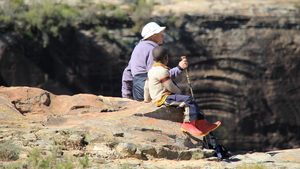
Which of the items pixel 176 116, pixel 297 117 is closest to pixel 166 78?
pixel 176 116

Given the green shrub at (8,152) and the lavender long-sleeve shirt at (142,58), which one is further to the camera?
the lavender long-sleeve shirt at (142,58)

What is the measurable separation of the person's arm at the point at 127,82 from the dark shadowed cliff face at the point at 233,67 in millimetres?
7451

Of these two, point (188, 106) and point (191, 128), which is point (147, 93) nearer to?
point (188, 106)

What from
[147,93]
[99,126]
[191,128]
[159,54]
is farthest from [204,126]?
[99,126]

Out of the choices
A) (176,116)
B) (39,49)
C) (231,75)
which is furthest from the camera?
(231,75)

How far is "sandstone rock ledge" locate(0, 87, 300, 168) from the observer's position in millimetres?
4590

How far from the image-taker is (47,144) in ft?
15.1

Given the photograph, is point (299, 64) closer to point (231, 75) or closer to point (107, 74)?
point (231, 75)

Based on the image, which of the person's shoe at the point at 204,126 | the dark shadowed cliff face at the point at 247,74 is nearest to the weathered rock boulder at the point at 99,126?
the person's shoe at the point at 204,126

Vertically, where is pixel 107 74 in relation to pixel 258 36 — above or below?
below

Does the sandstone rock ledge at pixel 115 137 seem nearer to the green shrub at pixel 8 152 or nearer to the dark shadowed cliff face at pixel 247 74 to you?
the green shrub at pixel 8 152

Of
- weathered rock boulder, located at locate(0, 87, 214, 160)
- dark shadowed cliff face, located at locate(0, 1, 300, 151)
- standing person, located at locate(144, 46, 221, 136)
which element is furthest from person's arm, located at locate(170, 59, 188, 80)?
dark shadowed cliff face, located at locate(0, 1, 300, 151)

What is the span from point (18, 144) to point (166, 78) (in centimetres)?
178

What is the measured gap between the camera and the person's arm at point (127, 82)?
643cm
